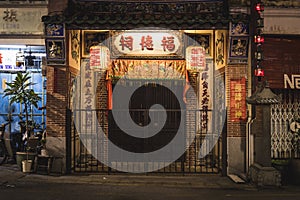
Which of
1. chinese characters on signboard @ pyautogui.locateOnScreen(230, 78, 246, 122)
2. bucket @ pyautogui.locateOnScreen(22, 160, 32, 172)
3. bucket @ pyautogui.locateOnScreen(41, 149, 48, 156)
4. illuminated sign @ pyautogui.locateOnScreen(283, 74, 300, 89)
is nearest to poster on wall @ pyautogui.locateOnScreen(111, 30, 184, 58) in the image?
chinese characters on signboard @ pyautogui.locateOnScreen(230, 78, 246, 122)

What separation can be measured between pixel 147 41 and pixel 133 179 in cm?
472

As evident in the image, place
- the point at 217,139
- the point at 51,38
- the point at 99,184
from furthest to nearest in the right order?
the point at 217,139
the point at 51,38
the point at 99,184

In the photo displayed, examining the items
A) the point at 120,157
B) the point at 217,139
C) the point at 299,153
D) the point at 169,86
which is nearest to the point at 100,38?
the point at 169,86

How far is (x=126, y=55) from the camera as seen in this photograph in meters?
16.1

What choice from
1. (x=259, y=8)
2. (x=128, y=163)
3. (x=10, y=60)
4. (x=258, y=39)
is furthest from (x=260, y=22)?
(x=10, y=60)

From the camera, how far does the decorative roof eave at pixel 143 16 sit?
42.7 ft

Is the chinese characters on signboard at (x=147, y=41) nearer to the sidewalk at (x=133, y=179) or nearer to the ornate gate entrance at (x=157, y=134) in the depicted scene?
the ornate gate entrance at (x=157, y=134)

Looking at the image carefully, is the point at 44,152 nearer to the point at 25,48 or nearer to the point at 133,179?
the point at 133,179

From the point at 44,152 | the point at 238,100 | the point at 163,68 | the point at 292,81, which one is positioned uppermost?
the point at 163,68

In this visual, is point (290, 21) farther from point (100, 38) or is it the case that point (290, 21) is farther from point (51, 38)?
point (51, 38)

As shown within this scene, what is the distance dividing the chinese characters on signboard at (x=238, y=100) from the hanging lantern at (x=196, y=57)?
1.36m

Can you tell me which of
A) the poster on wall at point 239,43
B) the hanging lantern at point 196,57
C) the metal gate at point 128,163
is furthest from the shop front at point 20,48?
the poster on wall at point 239,43

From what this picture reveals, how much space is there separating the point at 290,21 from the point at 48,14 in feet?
26.7

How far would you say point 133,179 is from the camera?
13.0 meters
